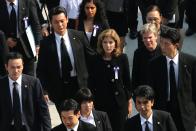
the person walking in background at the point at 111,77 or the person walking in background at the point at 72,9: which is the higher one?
the person walking in background at the point at 72,9

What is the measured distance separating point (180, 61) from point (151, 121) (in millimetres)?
909

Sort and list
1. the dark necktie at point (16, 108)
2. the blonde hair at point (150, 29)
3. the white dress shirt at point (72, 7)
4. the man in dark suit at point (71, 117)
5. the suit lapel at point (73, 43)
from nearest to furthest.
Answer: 1. the man in dark suit at point (71, 117)
2. the dark necktie at point (16, 108)
3. the blonde hair at point (150, 29)
4. the suit lapel at point (73, 43)
5. the white dress shirt at point (72, 7)

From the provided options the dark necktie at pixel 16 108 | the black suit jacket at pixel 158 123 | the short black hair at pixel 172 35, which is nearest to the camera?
the black suit jacket at pixel 158 123

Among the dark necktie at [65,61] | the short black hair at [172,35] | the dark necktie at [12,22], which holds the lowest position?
the dark necktie at [65,61]

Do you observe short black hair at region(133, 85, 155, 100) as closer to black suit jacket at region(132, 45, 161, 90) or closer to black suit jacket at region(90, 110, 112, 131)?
black suit jacket at region(90, 110, 112, 131)

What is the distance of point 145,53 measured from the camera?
8562 millimetres

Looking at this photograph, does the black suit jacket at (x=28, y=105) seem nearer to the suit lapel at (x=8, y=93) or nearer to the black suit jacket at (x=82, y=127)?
the suit lapel at (x=8, y=93)

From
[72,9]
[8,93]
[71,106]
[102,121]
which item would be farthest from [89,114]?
[72,9]

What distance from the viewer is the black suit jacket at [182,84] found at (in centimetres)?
800

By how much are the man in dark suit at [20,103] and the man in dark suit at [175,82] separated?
138cm

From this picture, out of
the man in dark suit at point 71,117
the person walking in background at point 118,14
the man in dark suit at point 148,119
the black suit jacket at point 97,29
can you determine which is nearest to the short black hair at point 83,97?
the man in dark suit at point 71,117

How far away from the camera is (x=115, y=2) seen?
37.2 feet

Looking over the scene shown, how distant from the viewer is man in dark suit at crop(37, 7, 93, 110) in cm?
866

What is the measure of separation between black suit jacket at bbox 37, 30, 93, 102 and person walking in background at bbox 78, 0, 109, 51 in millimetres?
775
